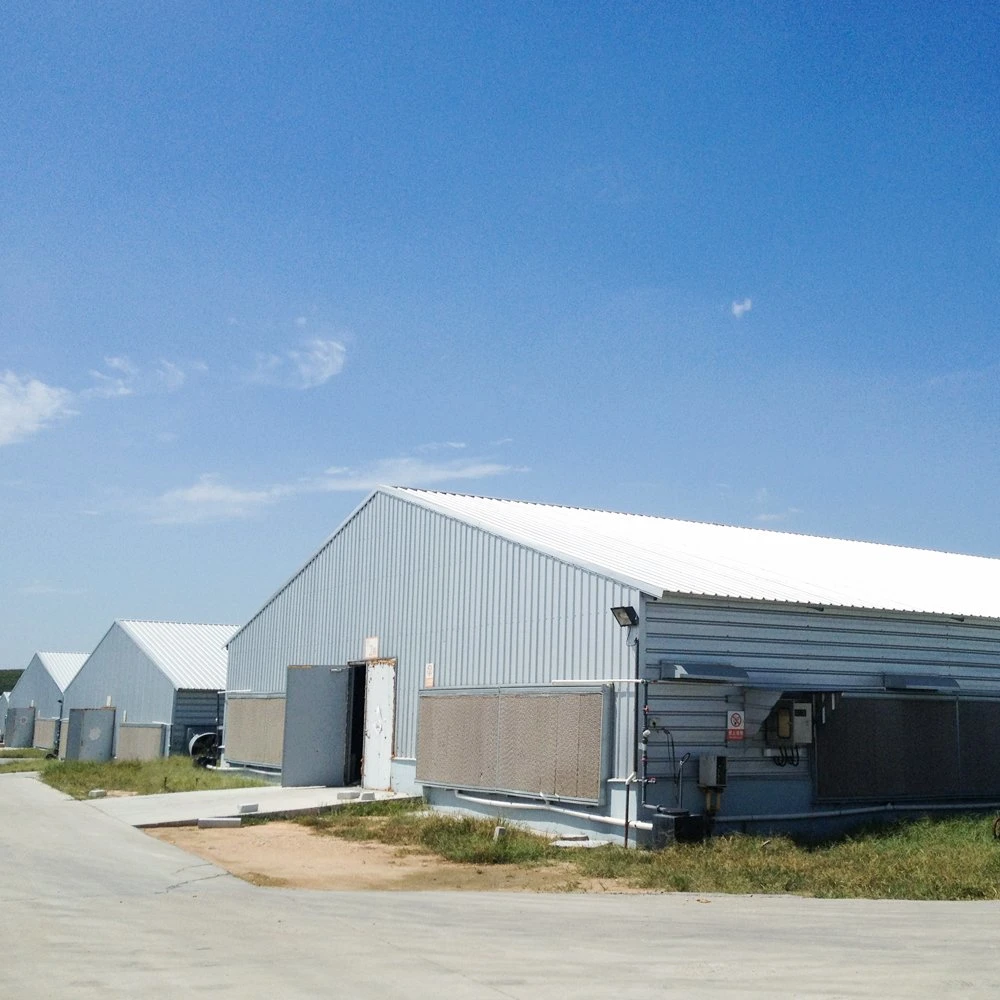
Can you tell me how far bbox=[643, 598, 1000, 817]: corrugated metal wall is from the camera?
16.2 meters

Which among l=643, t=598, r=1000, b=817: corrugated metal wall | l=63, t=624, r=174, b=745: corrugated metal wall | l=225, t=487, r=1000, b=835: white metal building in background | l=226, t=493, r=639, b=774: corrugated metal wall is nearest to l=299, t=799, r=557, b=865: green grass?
l=225, t=487, r=1000, b=835: white metal building in background

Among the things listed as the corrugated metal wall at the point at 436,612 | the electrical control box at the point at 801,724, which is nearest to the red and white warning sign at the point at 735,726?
the electrical control box at the point at 801,724

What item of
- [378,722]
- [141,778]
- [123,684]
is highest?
[123,684]

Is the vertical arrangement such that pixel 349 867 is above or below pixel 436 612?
below

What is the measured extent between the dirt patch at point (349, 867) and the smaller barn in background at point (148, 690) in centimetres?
1786

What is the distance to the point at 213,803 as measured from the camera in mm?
21750

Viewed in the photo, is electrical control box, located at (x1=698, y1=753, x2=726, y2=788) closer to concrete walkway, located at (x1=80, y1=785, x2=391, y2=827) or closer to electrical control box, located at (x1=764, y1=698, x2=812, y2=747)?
electrical control box, located at (x1=764, y1=698, x2=812, y2=747)

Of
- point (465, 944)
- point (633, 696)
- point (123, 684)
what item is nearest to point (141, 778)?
point (123, 684)

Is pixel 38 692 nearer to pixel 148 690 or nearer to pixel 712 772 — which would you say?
pixel 148 690

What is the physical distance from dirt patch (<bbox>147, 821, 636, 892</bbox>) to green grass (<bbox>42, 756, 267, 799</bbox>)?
29.1ft

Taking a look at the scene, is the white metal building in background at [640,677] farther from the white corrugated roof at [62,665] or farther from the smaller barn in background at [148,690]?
the white corrugated roof at [62,665]

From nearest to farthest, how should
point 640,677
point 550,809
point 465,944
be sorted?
point 465,944
point 640,677
point 550,809

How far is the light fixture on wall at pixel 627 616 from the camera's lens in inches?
637

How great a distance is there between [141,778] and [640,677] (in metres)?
17.5
